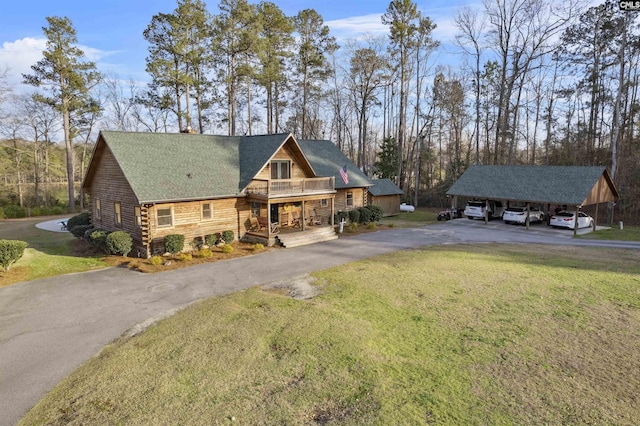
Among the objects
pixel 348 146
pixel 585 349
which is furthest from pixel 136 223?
pixel 348 146

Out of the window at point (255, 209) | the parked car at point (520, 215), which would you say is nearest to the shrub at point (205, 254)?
the window at point (255, 209)

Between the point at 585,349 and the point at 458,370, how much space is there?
3736 millimetres

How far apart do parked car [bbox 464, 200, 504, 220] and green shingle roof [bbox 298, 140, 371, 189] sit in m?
9.35

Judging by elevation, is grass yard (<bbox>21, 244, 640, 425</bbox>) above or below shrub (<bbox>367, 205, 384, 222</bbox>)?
below

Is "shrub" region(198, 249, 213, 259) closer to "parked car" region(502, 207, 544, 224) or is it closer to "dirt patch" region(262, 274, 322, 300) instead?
"dirt patch" region(262, 274, 322, 300)

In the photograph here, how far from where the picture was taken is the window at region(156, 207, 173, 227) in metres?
18.9

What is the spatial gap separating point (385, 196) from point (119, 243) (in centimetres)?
2407

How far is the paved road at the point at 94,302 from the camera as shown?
849 centimetres

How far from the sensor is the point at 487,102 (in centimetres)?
4600

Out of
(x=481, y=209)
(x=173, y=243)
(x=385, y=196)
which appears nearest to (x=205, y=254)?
(x=173, y=243)

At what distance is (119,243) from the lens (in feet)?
59.8

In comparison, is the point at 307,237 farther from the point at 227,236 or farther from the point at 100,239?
the point at 100,239

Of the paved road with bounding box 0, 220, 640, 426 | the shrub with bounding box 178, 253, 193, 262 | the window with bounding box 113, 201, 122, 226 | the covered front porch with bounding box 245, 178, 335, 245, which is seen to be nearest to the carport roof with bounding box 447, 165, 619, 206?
the paved road with bounding box 0, 220, 640, 426

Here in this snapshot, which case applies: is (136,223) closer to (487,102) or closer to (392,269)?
(392,269)
